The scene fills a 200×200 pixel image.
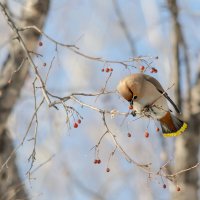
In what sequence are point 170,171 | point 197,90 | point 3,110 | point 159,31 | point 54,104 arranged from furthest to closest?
point 159,31, point 197,90, point 170,171, point 3,110, point 54,104

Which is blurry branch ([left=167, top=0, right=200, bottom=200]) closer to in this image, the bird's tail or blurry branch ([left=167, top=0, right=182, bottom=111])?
blurry branch ([left=167, top=0, right=182, bottom=111])

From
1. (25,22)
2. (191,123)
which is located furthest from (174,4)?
(25,22)

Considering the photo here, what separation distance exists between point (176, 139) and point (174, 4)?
4.18 ft

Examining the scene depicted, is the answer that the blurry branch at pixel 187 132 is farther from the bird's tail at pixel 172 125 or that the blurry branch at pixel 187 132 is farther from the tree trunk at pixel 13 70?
the bird's tail at pixel 172 125

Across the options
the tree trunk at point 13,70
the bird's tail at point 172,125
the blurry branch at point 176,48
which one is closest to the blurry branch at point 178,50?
the blurry branch at point 176,48

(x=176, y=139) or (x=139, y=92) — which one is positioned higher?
(x=176, y=139)

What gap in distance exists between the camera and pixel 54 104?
2.69 metres

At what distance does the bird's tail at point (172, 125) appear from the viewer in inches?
154

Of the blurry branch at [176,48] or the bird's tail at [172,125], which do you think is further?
the blurry branch at [176,48]

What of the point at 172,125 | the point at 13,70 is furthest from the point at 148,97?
the point at 13,70

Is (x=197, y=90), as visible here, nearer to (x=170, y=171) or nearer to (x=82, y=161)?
(x=170, y=171)

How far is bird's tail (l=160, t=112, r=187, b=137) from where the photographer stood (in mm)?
3922

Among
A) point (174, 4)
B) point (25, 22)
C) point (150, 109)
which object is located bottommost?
point (150, 109)

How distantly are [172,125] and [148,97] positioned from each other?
0.34 m
